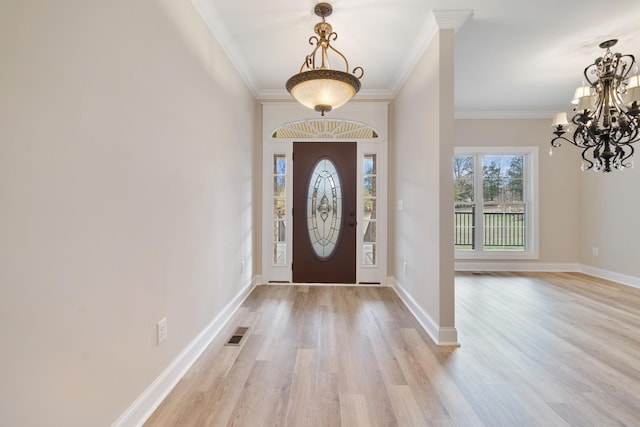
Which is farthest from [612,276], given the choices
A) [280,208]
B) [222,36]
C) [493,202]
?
[222,36]

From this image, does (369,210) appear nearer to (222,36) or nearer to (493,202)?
(493,202)

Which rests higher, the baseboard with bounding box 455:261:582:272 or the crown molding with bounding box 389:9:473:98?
the crown molding with bounding box 389:9:473:98

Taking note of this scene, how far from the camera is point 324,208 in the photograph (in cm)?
428

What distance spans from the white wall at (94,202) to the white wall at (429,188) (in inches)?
76.7

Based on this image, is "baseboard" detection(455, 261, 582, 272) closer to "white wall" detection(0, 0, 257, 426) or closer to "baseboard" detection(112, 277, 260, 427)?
"baseboard" detection(112, 277, 260, 427)

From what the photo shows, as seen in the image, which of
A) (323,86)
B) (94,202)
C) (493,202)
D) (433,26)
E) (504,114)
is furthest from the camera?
(493,202)

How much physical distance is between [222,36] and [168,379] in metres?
Result: 2.76

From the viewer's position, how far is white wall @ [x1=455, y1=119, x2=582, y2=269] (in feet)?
16.7

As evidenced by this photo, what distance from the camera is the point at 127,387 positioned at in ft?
4.73

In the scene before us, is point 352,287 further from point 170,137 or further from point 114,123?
point 114,123

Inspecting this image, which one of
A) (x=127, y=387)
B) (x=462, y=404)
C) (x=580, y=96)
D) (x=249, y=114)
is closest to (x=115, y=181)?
(x=127, y=387)

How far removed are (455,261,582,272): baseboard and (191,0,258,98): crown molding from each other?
4517 millimetres

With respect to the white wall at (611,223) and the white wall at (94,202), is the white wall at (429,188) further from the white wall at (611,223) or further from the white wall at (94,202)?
the white wall at (611,223)

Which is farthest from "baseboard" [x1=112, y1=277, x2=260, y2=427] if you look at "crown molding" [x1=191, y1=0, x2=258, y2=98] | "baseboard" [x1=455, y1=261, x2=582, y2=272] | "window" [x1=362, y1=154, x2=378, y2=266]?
"baseboard" [x1=455, y1=261, x2=582, y2=272]
